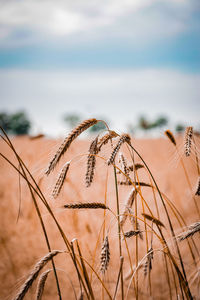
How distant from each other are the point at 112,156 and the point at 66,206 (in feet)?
1.28

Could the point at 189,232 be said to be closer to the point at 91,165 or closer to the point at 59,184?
the point at 91,165

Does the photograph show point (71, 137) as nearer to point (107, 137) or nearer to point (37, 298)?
point (107, 137)

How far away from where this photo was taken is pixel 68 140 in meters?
1.05

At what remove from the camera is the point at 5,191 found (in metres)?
5.11

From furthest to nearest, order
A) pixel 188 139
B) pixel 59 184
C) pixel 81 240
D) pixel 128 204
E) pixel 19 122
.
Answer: pixel 19 122 < pixel 81 240 < pixel 128 204 < pixel 188 139 < pixel 59 184

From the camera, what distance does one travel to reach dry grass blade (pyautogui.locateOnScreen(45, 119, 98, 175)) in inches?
39.8

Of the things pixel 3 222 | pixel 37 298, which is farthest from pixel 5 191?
pixel 37 298

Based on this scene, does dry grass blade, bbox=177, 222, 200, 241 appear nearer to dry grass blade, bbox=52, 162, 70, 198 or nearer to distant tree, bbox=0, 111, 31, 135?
dry grass blade, bbox=52, 162, 70, 198

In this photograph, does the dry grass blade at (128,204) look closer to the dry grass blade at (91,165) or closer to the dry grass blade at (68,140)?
the dry grass blade at (91,165)

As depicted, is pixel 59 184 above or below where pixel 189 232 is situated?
above

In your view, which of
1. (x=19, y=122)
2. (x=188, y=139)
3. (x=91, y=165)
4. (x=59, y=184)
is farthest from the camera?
(x=19, y=122)

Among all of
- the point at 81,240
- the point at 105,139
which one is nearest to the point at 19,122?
the point at 81,240

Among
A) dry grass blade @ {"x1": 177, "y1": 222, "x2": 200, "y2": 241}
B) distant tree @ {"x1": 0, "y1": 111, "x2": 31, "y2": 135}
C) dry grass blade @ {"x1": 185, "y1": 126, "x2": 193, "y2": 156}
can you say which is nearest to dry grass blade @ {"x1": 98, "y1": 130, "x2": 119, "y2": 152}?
dry grass blade @ {"x1": 185, "y1": 126, "x2": 193, "y2": 156}

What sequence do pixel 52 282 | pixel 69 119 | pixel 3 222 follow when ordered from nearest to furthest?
pixel 52 282 < pixel 3 222 < pixel 69 119
